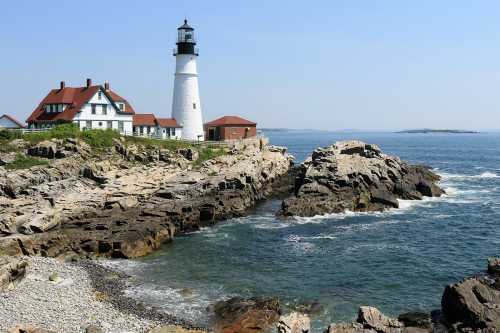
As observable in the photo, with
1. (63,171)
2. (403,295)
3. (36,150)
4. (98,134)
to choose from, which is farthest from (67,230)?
(403,295)

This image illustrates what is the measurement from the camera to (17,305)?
1026 inches

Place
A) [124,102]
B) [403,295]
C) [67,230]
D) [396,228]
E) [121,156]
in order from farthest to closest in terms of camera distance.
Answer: [124,102], [121,156], [396,228], [67,230], [403,295]

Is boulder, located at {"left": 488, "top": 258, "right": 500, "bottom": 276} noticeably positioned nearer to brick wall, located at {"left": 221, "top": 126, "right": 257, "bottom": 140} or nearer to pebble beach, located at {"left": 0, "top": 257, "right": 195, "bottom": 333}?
pebble beach, located at {"left": 0, "top": 257, "right": 195, "bottom": 333}

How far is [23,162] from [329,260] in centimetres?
2949

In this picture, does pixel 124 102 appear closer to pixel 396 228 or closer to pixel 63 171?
pixel 63 171

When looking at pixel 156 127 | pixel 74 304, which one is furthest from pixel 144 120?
pixel 74 304

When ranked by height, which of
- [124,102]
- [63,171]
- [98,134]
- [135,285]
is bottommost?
[135,285]

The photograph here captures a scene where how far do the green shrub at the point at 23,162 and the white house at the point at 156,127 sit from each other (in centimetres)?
1901

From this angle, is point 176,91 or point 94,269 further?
point 176,91

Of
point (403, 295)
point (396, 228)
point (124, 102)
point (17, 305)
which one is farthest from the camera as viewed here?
point (124, 102)

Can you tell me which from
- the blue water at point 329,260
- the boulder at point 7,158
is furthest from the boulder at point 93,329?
the boulder at point 7,158

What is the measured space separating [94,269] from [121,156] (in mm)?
21655

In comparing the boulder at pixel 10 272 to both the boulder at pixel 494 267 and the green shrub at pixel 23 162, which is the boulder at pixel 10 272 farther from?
the boulder at pixel 494 267

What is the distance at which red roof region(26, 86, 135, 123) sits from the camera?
5925 cm
